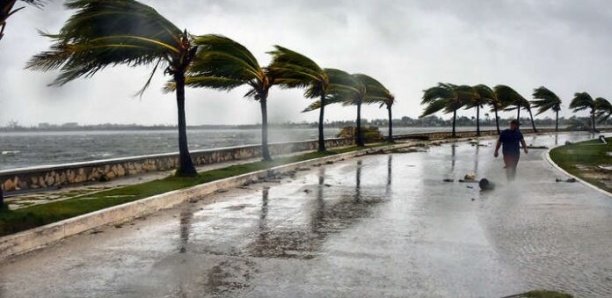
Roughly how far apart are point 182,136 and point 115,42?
346cm

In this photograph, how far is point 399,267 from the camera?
5680 mm

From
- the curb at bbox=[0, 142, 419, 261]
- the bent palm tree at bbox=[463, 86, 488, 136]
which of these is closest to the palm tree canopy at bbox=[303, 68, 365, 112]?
the curb at bbox=[0, 142, 419, 261]

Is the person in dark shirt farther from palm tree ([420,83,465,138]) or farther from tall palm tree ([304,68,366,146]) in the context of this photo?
palm tree ([420,83,465,138])

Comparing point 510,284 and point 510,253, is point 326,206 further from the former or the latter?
point 510,284

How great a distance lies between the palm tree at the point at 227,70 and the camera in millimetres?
15656

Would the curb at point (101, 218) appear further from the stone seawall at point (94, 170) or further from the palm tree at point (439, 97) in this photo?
the palm tree at point (439, 97)

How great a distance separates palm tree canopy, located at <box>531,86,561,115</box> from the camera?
2825 inches

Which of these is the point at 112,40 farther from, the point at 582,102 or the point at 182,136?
the point at 582,102

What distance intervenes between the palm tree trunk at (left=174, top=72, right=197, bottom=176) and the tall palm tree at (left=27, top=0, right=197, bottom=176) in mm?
18

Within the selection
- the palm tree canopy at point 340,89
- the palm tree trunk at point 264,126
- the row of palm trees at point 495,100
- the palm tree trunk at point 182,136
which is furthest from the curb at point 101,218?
the row of palm trees at point 495,100

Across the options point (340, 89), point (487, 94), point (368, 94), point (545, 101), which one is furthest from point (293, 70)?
point (545, 101)

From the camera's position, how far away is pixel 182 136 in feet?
48.1

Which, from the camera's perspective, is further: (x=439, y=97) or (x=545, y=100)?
(x=545, y=100)

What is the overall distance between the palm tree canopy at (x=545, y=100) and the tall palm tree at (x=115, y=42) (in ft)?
222
